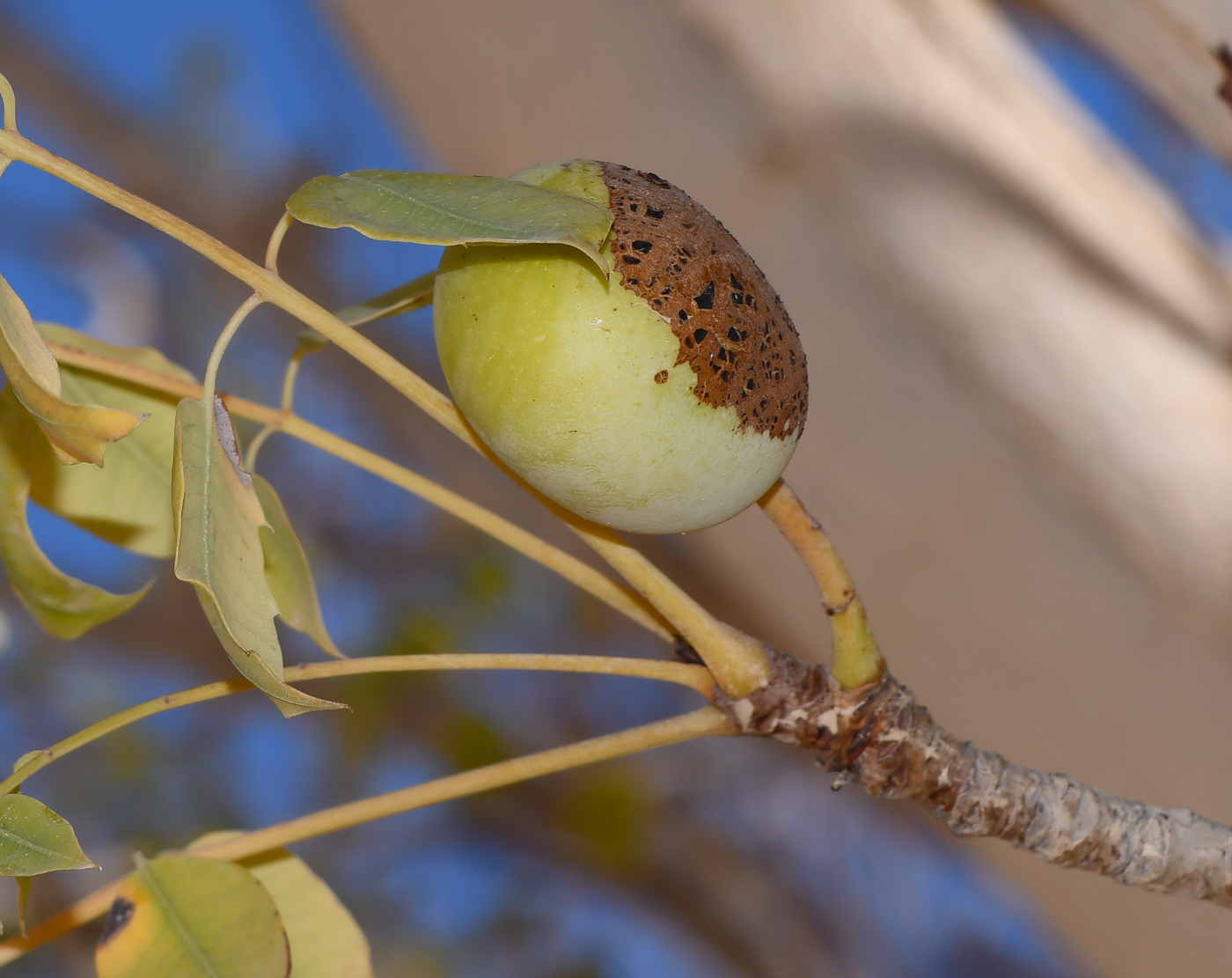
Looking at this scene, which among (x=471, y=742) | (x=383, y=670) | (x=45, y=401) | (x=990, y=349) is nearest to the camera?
(x=45, y=401)

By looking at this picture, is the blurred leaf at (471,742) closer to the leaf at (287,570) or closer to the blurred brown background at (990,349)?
the blurred brown background at (990,349)

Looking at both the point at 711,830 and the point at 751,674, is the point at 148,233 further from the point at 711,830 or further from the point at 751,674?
the point at 751,674

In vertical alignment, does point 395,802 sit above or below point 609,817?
below

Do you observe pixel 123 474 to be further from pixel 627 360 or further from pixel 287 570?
pixel 627 360

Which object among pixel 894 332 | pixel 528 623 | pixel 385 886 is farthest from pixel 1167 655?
pixel 385 886

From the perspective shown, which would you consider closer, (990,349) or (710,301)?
(710,301)

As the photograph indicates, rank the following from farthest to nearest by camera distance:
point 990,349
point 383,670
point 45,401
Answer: point 990,349, point 383,670, point 45,401

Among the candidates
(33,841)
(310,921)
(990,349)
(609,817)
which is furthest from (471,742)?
(33,841)
